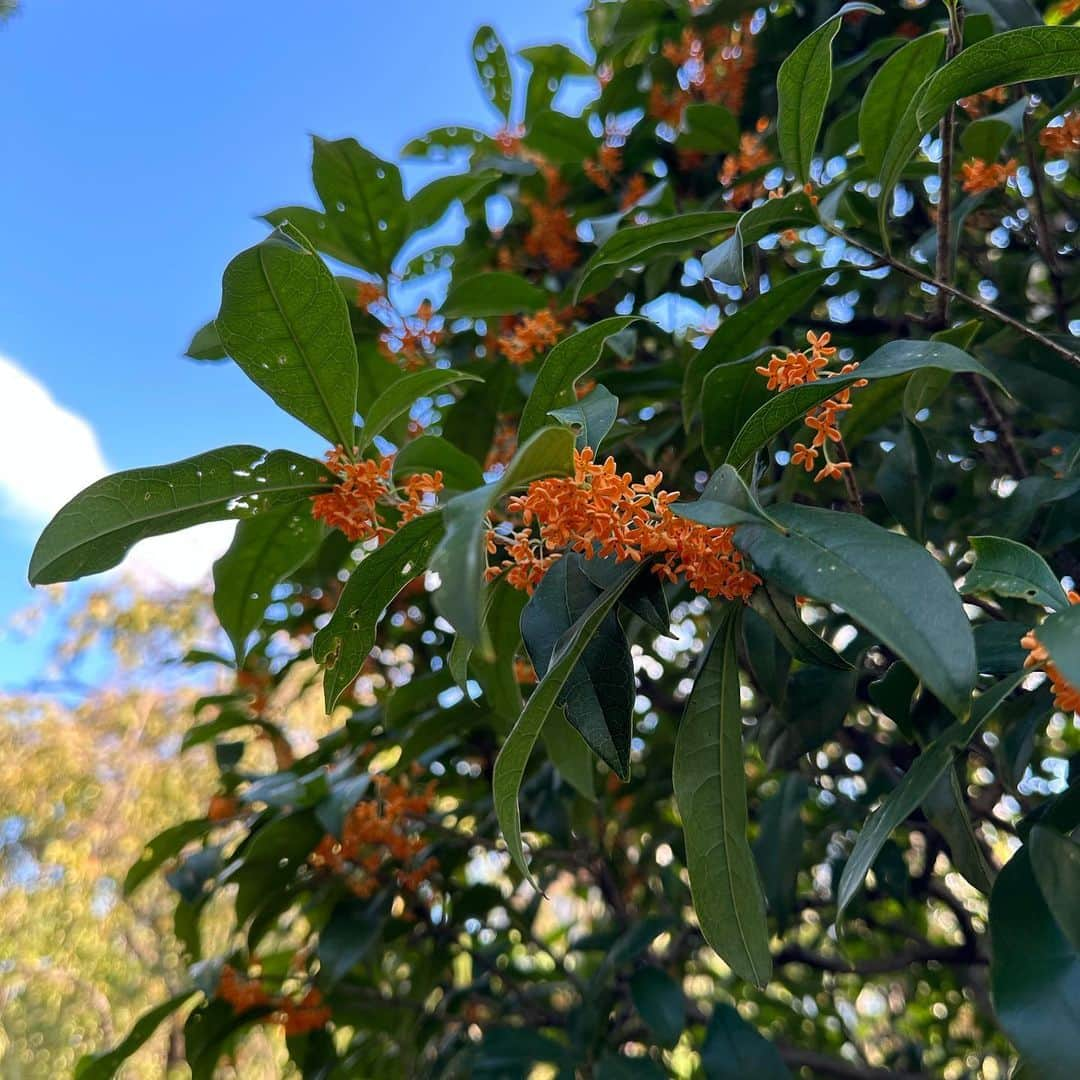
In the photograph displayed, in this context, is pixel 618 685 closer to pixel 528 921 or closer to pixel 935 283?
pixel 935 283

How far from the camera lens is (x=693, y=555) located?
2.03 ft

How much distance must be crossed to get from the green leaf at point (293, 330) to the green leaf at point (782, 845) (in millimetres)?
898

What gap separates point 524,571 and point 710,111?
37.9 inches

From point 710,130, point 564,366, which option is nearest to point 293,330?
point 564,366

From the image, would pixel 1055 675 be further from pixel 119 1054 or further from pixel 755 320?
pixel 119 1054

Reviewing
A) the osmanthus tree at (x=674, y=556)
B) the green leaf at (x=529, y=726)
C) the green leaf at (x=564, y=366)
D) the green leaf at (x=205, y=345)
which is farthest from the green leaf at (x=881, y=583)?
the green leaf at (x=205, y=345)

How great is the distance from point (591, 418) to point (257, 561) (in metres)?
0.40

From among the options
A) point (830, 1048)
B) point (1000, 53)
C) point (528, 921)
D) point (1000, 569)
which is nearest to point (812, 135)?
point (1000, 53)

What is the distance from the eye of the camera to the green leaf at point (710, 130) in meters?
1.34

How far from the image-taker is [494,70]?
1718mm

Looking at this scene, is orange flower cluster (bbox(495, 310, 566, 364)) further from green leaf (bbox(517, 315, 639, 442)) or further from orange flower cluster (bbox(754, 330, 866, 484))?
orange flower cluster (bbox(754, 330, 866, 484))

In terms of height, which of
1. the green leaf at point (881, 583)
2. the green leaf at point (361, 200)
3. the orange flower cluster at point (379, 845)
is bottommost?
the orange flower cluster at point (379, 845)

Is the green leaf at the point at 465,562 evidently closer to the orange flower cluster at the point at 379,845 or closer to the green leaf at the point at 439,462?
the green leaf at the point at 439,462

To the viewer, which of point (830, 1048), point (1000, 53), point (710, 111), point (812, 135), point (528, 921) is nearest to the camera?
point (1000, 53)
